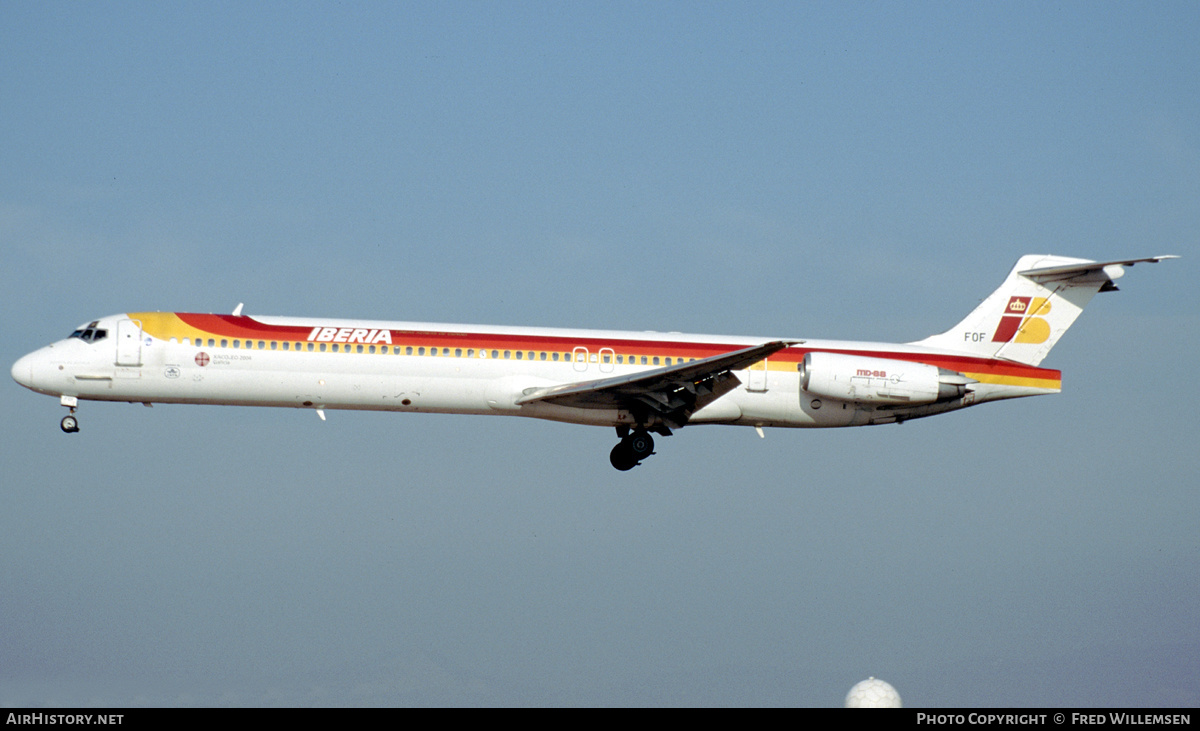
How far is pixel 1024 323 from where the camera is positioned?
35.8 m

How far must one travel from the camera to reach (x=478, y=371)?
106 ft

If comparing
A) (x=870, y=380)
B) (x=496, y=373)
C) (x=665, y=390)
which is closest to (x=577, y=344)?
(x=496, y=373)

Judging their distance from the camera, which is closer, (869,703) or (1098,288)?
(869,703)

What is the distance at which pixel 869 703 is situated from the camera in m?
29.2

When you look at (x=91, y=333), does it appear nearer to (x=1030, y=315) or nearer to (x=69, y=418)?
(x=69, y=418)

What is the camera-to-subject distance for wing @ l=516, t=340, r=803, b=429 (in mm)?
31281

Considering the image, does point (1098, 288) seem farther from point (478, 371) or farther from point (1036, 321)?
point (478, 371)
